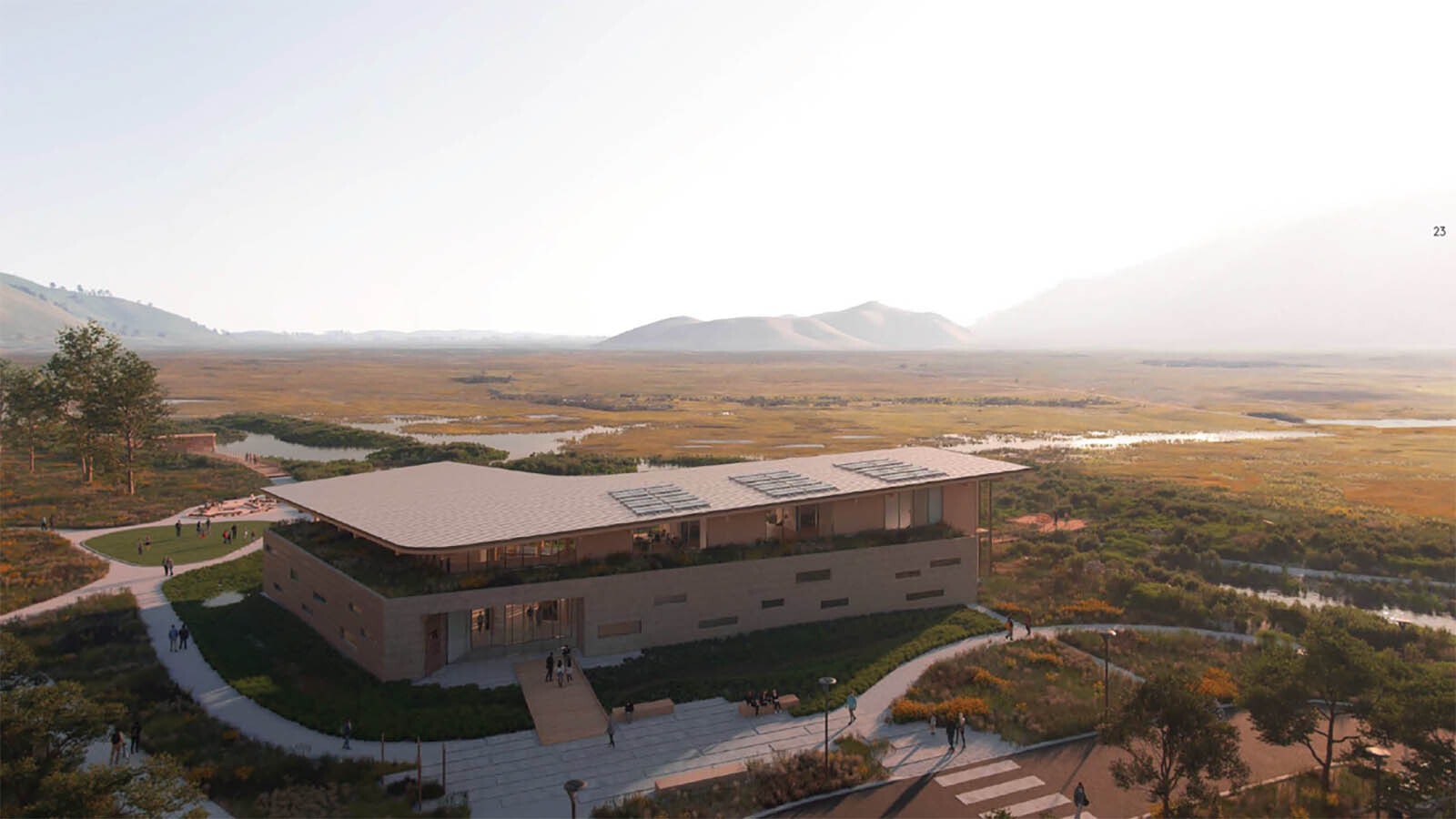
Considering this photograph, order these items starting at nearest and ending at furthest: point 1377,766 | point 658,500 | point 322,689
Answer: point 1377,766, point 322,689, point 658,500

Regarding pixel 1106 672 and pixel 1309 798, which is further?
pixel 1106 672

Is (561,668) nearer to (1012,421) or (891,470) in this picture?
(891,470)

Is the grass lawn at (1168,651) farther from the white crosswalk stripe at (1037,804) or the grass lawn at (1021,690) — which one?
the white crosswalk stripe at (1037,804)

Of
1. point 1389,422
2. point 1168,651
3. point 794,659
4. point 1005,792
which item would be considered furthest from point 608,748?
point 1389,422

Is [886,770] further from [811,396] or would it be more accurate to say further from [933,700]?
[811,396]

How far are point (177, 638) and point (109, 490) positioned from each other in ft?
149

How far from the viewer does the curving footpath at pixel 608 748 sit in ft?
85.3

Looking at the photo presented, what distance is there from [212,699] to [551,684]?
12819 mm

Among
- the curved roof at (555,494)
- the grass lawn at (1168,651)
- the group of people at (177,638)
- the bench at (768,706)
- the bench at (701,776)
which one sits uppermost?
the curved roof at (555,494)

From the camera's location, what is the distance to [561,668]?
3366 cm

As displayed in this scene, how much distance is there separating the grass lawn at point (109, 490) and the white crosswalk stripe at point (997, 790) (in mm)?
62334

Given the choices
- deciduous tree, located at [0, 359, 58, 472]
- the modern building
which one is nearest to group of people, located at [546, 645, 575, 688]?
the modern building

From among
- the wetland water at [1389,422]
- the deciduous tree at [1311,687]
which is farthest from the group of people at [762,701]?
the wetland water at [1389,422]

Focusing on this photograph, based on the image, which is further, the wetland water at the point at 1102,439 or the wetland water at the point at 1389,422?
the wetland water at the point at 1389,422
